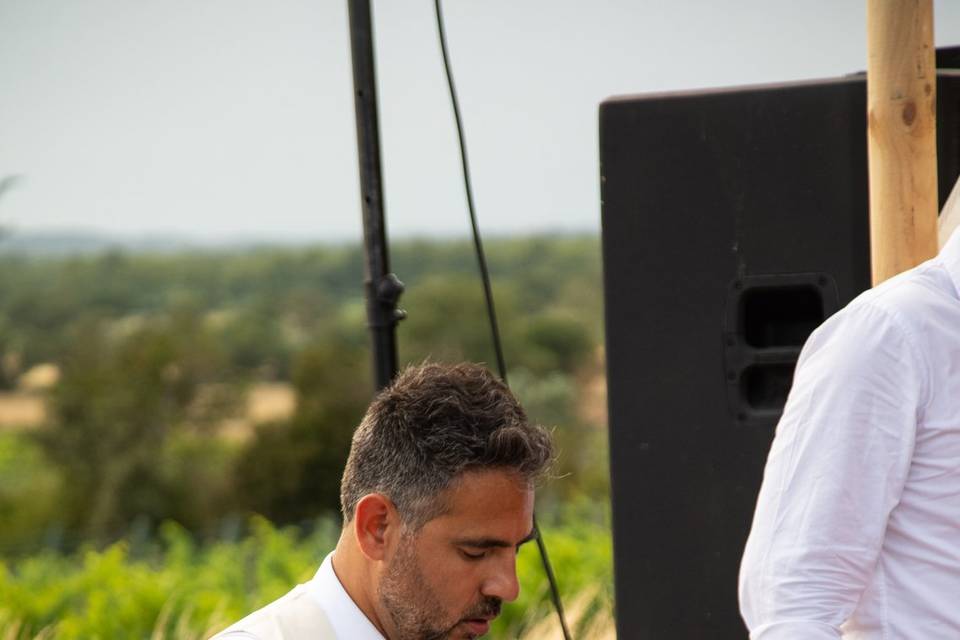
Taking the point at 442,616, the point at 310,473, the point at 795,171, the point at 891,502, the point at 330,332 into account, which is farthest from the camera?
the point at 330,332

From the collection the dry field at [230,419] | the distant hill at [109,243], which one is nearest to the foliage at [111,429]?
the dry field at [230,419]

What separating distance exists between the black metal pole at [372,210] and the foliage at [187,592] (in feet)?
6.35

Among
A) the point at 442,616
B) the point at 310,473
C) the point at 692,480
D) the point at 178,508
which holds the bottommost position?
the point at 178,508

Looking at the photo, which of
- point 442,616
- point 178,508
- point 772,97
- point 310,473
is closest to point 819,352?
point 442,616

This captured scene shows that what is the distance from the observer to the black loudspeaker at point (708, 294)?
1.99m

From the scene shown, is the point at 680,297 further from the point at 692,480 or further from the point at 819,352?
the point at 819,352

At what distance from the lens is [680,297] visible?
206 cm

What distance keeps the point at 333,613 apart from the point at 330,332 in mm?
30782

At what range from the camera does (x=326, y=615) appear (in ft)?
4.04

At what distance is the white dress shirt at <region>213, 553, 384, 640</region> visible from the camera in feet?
3.97

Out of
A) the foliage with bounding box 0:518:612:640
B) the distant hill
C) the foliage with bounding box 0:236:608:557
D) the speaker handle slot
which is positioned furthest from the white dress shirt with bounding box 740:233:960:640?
the distant hill

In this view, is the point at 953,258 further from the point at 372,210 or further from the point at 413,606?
the point at 372,210

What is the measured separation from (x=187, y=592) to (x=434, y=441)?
159 inches

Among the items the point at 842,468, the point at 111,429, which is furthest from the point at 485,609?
the point at 111,429
